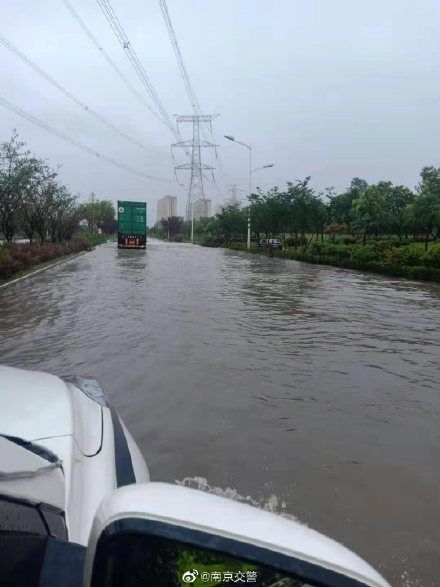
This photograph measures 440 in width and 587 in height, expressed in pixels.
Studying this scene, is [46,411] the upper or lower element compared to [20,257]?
upper

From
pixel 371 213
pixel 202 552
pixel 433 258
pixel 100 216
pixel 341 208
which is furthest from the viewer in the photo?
pixel 100 216

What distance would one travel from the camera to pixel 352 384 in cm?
554

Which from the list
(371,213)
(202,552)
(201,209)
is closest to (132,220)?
(371,213)

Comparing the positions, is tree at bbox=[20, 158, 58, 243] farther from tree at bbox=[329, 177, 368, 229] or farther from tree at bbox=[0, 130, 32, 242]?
tree at bbox=[329, 177, 368, 229]

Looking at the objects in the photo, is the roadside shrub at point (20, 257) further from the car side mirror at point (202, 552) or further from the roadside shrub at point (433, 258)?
the car side mirror at point (202, 552)

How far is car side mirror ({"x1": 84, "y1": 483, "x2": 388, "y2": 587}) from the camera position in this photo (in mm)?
904

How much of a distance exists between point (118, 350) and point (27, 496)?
5.41 m

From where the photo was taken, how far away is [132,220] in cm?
3969

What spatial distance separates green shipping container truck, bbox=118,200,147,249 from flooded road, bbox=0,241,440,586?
1130 inches

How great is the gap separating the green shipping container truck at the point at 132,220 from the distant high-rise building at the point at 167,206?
264 feet

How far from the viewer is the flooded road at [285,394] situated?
312 centimetres

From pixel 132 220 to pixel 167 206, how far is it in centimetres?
8725

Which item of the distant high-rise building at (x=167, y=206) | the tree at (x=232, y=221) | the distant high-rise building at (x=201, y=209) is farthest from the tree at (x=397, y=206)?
the distant high-rise building at (x=167, y=206)

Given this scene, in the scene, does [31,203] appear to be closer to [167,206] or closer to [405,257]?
[405,257]
